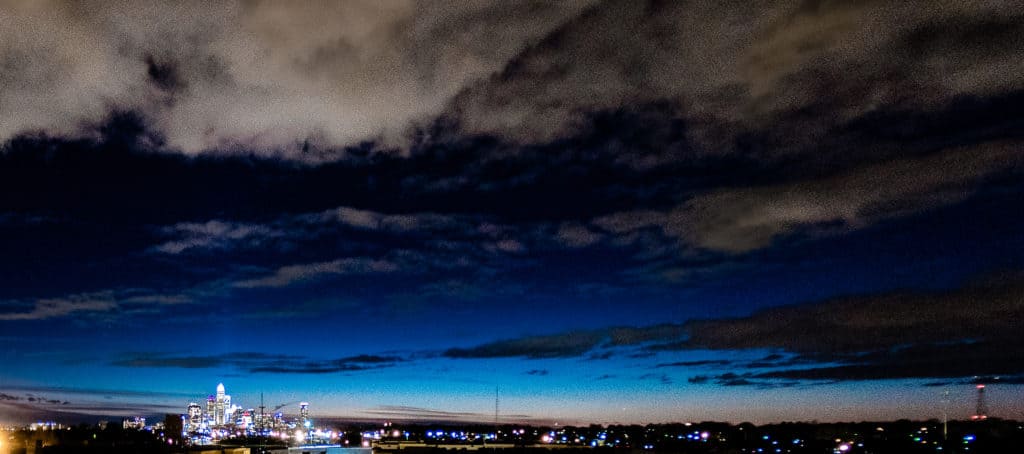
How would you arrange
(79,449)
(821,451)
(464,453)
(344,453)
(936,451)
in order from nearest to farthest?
1. (79,449)
2. (936,451)
3. (821,451)
4. (464,453)
5. (344,453)

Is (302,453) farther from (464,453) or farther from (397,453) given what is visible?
(464,453)

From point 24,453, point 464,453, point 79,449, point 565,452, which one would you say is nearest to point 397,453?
point 464,453

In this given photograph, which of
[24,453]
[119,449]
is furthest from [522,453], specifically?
[24,453]

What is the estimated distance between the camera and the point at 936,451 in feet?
340

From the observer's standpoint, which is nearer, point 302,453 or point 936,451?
point 936,451

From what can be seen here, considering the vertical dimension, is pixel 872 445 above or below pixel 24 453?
below

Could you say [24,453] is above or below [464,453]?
above

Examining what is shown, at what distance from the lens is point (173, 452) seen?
9919 cm

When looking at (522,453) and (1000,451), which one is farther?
(522,453)

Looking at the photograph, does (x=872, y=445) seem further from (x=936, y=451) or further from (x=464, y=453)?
(x=464, y=453)

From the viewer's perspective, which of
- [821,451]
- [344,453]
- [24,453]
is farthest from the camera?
[344,453]

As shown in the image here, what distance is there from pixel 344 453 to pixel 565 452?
43531 mm

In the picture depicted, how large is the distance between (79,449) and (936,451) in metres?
103

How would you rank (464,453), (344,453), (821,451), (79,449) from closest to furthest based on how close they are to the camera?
1. (79,449)
2. (821,451)
3. (464,453)
4. (344,453)
